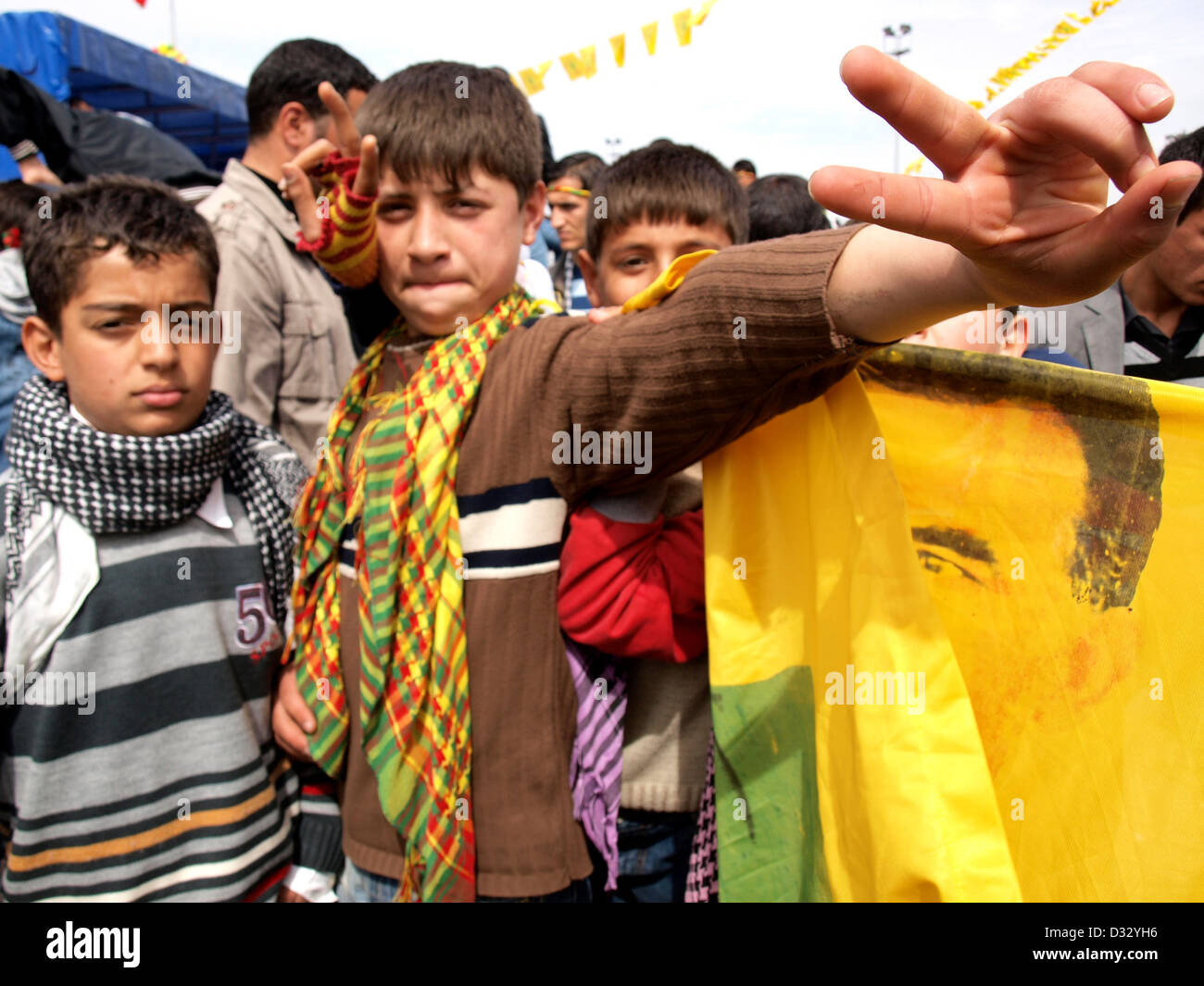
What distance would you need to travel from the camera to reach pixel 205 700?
1.39m

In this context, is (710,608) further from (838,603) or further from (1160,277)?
(1160,277)

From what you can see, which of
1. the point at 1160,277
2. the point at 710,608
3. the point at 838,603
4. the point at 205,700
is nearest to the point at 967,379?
the point at 838,603

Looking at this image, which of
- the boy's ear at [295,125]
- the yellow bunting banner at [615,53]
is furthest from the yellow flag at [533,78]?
the boy's ear at [295,125]

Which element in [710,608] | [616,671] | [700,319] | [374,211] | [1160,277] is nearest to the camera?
[700,319]

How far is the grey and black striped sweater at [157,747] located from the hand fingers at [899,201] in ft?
4.12

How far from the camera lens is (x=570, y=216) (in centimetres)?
516

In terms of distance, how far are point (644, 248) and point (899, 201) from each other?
4.54ft

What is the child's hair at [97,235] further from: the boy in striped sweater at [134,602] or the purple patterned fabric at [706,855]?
the purple patterned fabric at [706,855]

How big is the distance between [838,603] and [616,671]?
15.4 inches

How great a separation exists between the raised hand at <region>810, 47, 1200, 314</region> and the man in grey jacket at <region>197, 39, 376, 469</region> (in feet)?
6.67

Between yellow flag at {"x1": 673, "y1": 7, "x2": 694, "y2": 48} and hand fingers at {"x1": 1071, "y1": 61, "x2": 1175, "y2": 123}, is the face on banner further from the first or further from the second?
yellow flag at {"x1": 673, "y1": 7, "x2": 694, "y2": 48}

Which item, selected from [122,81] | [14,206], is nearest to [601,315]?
[14,206]

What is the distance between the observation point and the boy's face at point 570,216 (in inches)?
200

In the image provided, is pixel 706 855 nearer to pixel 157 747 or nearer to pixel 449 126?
pixel 157 747
